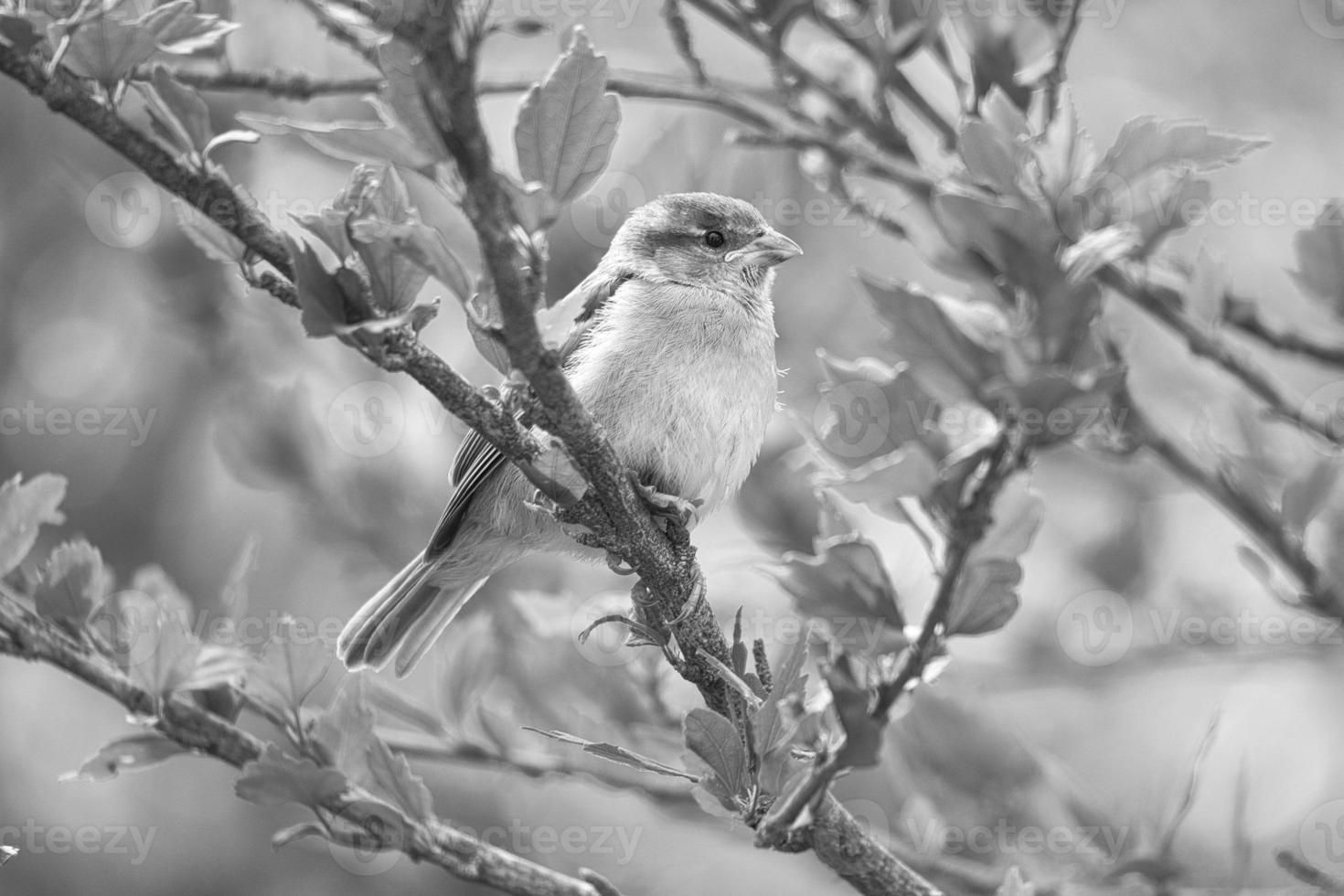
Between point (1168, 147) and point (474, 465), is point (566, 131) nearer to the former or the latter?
point (1168, 147)

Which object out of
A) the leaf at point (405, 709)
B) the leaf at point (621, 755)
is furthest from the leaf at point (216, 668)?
the leaf at point (621, 755)

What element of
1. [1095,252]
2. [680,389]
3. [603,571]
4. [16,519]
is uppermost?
[1095,252]

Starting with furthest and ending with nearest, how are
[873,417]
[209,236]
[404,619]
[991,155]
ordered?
[404,619]
[873,417]
[991,155]
[209,236]

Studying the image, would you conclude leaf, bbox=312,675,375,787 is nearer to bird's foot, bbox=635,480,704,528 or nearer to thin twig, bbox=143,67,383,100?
bird's foot, bbox=635,480,704,528

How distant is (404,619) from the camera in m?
4.18

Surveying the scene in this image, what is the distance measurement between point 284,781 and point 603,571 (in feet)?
9.64

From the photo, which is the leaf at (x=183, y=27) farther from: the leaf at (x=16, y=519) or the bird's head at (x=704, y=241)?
the bird's head at (x=704, y=241)

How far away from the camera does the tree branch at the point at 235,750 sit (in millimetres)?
2688

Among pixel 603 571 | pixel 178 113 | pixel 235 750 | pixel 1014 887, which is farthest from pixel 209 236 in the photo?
pixel 603 571

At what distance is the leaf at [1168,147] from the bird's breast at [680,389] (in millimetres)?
1611

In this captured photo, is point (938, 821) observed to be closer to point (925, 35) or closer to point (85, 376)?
point (925, 35)

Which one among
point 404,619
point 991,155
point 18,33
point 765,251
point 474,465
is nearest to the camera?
point 18,33

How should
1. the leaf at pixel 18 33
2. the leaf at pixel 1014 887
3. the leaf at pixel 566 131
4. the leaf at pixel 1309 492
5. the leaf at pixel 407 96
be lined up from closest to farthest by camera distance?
the leaf at pixel 407 96 < the leaf at pixel 566 131 < the leaf at pixel 18 33 < the leaf at pixel 1014 887 < the leaf at pixel 1309 492

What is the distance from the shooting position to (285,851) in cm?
661
